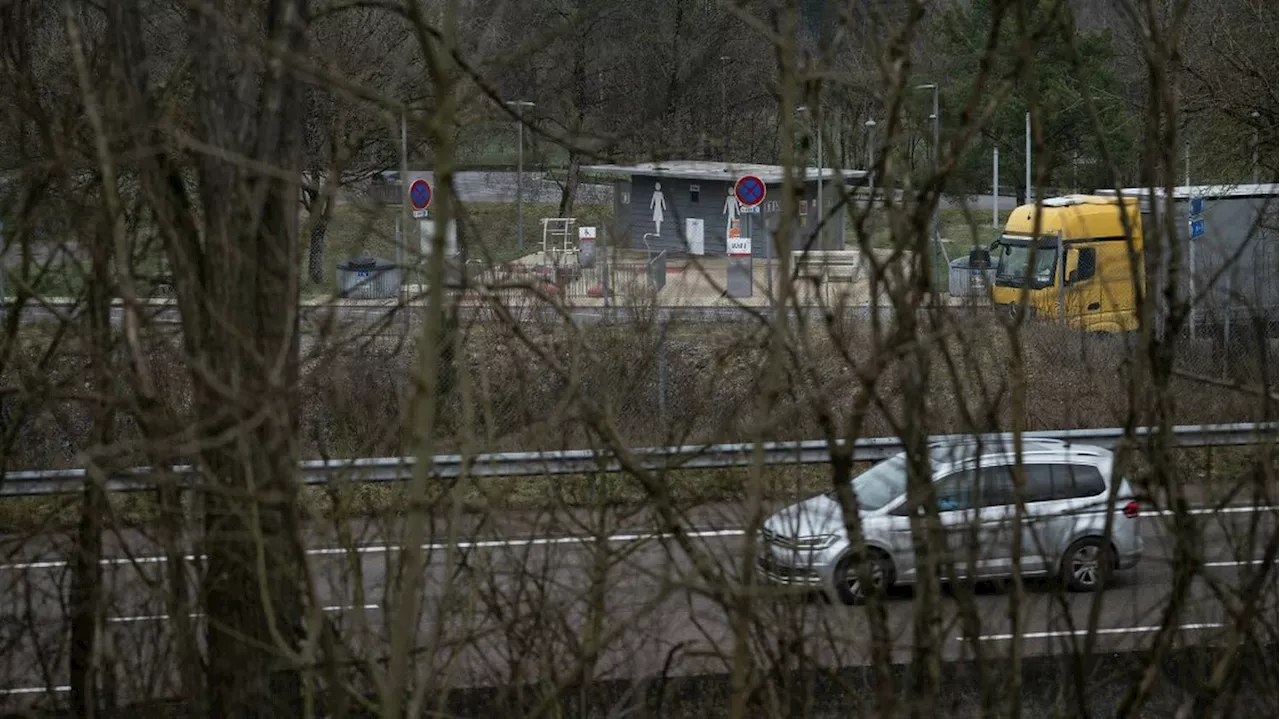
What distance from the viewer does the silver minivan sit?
4.16 metres

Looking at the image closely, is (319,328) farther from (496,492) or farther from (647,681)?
(647,681)

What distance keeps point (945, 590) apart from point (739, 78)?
28.5 meters

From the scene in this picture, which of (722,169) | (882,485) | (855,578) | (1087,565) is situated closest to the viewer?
(855,578)

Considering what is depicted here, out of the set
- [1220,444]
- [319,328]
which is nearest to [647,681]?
[319,328]

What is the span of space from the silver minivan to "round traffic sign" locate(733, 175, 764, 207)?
1257 cm

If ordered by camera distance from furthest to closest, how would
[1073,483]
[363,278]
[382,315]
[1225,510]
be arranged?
[1073,483] → [1225,510] → [382,315] → [363,278]

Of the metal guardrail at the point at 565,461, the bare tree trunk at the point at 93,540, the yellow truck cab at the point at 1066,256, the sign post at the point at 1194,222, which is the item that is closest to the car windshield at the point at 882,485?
the metal guardrail at the point at 565,461

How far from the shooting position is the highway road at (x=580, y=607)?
4.12m

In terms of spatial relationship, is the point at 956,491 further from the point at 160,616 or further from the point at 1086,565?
the point at 160,616

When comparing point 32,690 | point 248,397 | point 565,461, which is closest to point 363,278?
point 248,397

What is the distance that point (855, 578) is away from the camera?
4320mm

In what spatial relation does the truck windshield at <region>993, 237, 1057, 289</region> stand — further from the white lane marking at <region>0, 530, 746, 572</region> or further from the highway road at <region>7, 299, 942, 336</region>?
the white lane marking at <region>0, 530, 746, 572</region>

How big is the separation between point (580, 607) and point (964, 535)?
3.99 ft

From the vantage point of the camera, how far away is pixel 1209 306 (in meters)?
5.25
